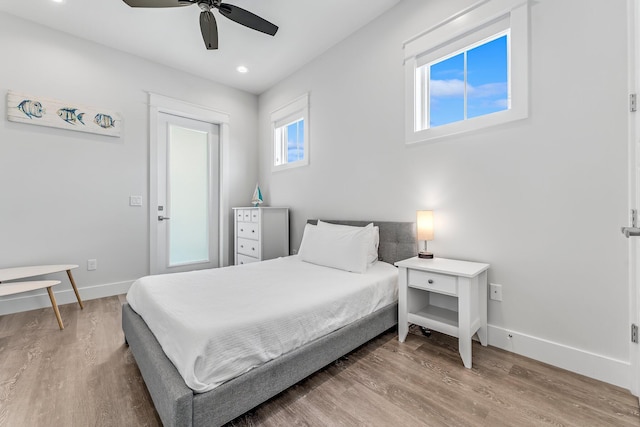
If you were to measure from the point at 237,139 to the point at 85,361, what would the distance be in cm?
339

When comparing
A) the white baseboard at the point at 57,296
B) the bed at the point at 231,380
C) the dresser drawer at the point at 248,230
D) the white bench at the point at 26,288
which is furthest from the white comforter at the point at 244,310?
the white baseboard at the point at 57,296

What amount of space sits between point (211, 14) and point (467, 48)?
2083mm

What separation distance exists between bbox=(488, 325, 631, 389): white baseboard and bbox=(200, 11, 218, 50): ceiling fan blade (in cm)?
329

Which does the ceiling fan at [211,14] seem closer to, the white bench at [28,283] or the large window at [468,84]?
the large window at [468,84]

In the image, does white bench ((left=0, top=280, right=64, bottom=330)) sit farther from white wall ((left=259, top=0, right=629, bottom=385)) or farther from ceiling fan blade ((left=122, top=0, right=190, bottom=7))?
white wall ((left=259, top=0, right=629, bottom=385))

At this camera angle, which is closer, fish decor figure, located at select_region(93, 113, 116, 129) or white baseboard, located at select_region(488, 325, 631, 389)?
white baseboard, located at select_region(488, 325, 631, 389)

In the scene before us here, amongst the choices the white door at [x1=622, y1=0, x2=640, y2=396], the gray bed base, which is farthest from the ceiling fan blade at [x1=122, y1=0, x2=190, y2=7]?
the white door at [x1=622, y1=0, x2=640, y2=396]

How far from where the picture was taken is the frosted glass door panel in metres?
3.79

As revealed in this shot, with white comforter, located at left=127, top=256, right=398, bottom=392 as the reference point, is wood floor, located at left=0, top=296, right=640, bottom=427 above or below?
below

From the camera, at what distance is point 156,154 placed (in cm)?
358

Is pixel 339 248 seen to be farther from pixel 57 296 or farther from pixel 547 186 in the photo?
pixel 57 296

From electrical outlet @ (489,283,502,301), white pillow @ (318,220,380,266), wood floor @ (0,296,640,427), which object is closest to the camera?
wood floor @ (0,296,640,427)

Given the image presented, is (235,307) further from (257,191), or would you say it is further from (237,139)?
(237,139)

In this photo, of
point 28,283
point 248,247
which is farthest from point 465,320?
point 28,283
